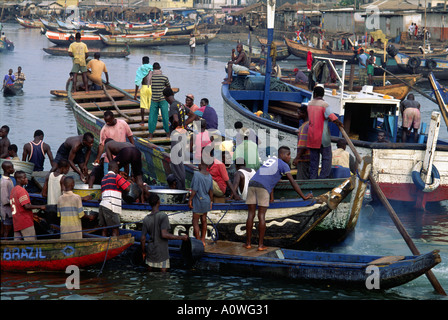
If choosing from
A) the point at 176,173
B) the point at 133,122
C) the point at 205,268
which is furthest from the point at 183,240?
the point at 133,122

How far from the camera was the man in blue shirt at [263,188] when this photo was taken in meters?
10.2

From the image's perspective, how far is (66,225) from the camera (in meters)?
10.1

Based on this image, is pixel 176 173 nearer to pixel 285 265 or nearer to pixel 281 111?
pixel 285 265

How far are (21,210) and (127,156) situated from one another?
6.36ft

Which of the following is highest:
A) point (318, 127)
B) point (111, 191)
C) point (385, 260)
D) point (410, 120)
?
point (318, 127)

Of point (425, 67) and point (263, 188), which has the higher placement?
point (425, 67)

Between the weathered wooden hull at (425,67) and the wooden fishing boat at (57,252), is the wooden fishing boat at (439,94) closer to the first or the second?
the wooden fishing boat at (57,252)

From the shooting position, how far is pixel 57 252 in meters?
9.92

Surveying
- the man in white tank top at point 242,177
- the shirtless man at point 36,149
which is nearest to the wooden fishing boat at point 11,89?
the shirtless man at point 36,149

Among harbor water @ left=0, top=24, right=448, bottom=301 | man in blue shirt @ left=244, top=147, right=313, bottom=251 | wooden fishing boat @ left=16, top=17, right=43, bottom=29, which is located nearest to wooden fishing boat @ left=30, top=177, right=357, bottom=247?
man in blue shirt @ left=244, top=147, right=313, bottom=251

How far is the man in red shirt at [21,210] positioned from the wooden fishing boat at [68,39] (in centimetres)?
4882

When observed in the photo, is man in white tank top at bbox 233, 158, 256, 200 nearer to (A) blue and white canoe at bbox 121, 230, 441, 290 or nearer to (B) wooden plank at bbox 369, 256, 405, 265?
(A) blue and white canoe at bbox 121, 230, 441, 290

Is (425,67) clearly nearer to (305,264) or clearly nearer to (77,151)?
(77,151)

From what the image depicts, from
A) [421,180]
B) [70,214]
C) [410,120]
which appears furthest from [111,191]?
[410,120]
